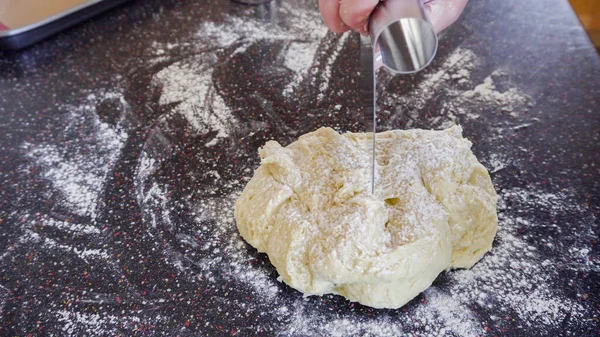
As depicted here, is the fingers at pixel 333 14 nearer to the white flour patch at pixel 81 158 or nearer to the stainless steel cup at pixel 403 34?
the stainless steel cup at pixel 403 34

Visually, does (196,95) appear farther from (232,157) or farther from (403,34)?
(403,34)

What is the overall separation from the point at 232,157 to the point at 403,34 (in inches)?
25.5

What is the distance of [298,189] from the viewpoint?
3.83ft

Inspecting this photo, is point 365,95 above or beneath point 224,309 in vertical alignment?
above

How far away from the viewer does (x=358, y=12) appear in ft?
3.30

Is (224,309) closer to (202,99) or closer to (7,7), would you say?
(202,99)

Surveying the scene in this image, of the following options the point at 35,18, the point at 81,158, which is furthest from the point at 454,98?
the point at 35,18

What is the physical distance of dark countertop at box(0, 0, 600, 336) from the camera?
1.10 meters

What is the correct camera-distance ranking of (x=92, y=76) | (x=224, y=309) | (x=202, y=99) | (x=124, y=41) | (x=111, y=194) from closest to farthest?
(x=224, y=309), (x=111, y=194), (x=202, y=99), (x=92, y=76), (x=124, y=41)

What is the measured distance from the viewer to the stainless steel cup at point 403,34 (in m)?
0.92

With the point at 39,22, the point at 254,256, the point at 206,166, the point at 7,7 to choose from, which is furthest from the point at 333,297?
the point at 7,7

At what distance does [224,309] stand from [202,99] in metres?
0.73

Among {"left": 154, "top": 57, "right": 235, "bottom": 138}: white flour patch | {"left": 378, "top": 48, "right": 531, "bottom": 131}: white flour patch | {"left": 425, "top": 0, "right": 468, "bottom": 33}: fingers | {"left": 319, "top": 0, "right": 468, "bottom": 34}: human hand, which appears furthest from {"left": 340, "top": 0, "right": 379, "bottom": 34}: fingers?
{"left": 154, "top": 57, "right": 235, "bottom": 138}: white flour patch

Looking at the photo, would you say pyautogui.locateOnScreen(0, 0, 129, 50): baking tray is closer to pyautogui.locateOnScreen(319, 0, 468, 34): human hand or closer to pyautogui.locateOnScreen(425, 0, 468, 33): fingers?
pyautogui.locateOnScreen(319, 0, 468, 34): human hand
